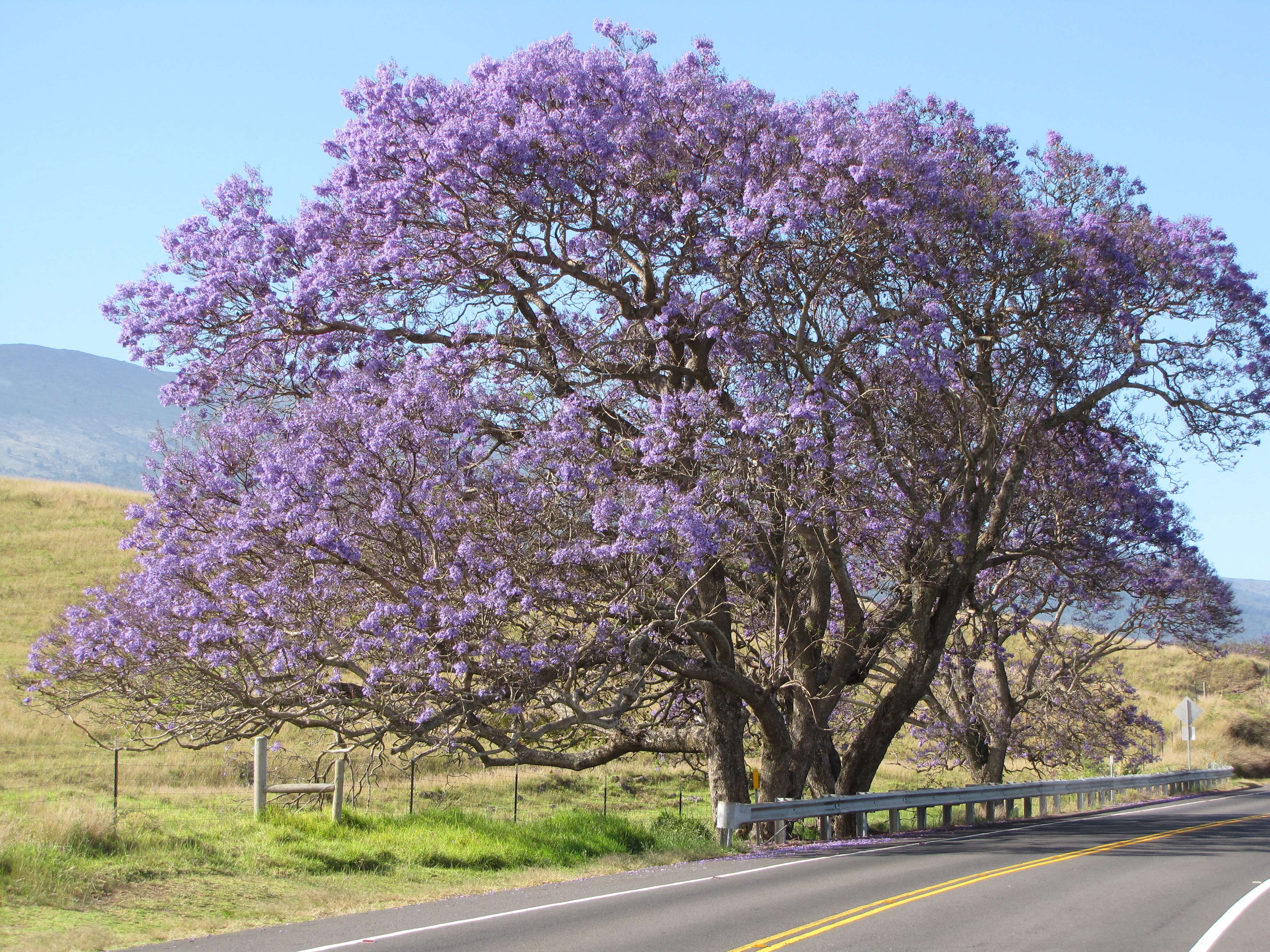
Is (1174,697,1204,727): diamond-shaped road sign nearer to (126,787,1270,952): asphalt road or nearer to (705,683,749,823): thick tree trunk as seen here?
(126,787,1270,952): asphalt road

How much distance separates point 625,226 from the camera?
17.0 m

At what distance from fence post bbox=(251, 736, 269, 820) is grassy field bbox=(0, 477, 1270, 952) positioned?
0.74 feet

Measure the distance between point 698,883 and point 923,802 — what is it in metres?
8.19

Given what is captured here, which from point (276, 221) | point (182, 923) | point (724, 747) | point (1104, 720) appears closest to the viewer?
point (182, 923)

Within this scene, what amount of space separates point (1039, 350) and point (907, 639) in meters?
6.14

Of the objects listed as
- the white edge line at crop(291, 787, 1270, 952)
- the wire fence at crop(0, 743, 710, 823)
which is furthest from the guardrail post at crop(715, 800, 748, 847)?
the wire fence at crop(0, 743, 710, 823)

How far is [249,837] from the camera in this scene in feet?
48.5

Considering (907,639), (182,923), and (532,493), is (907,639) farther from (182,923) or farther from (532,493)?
(182,923)

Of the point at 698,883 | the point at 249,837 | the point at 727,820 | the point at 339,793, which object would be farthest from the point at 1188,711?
the point at 249,837

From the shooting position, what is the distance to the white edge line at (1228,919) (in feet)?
32.2

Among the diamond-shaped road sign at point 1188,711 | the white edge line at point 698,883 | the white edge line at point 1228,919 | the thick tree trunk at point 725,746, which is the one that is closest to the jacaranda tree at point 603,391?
the thick tree trunk at point 725,746

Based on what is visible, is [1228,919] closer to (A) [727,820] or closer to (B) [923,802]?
(A) [727,820]

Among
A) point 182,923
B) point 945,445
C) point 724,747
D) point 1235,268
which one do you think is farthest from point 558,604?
point 1235,268

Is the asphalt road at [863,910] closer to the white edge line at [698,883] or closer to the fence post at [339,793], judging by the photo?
the white edge line at [698,883]
